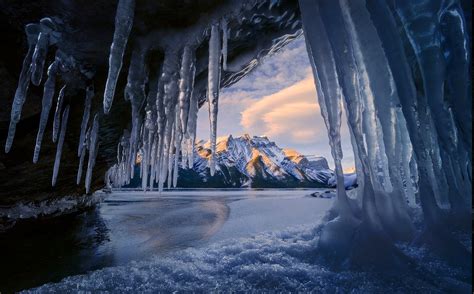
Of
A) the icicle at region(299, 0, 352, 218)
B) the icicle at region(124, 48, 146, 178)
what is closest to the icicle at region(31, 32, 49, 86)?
the icicle at region(124, 48, 146, 178)

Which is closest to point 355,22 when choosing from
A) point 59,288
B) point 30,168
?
point 59,288

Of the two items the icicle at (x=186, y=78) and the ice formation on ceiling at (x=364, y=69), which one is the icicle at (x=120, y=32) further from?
the icicle at (x=186, y=78)

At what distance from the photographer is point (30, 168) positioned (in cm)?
561

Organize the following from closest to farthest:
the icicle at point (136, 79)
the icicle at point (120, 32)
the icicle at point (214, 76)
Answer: the icicle at point (120, 32) < the icicle at point (214, 76) < the icicle at point (136, 79)


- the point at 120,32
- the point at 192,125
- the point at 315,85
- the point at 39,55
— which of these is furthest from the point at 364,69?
the point at 39,55

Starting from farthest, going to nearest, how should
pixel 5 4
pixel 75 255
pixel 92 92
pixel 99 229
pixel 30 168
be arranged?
1. pixel 99 229
2. pixel 30 168
3. pixel 75 255
4. pixel 92 92
5. pixel 5 4

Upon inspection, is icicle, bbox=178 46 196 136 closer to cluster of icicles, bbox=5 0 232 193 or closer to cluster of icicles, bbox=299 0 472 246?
cluster of icicles, bbox=5 0 232 193

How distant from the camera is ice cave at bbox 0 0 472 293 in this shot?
8.96 feet

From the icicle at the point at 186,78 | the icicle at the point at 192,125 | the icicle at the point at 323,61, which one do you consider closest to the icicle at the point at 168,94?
the icicle at the point at 186,78

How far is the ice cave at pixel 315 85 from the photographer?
2730 millimetres

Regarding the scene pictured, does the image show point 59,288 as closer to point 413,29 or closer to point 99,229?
point 413,29

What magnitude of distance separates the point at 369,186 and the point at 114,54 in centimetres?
456

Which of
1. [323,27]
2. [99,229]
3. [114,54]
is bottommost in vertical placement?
[99,229]

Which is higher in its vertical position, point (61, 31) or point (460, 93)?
point (61, 31)
